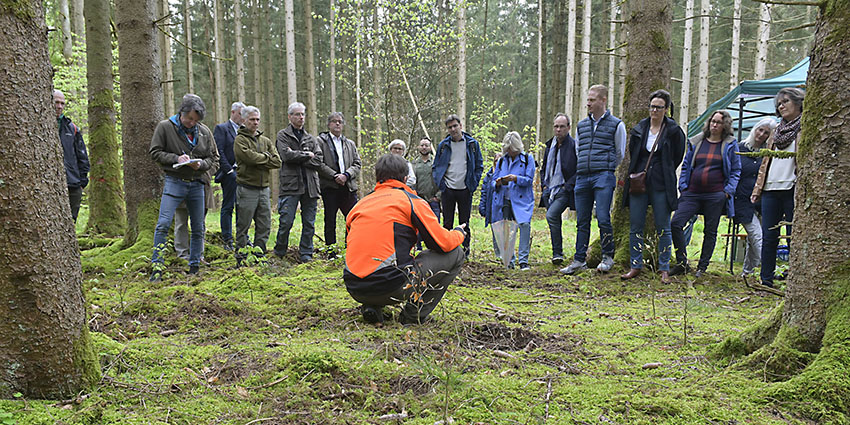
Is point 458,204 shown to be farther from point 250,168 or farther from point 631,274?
point 250,168

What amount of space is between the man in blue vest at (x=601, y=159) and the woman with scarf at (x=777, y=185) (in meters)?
1.55

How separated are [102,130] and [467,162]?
555cm

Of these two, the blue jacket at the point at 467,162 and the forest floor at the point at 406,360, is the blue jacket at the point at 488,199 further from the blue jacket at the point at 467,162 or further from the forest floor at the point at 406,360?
the forest floor at the point at 406,360

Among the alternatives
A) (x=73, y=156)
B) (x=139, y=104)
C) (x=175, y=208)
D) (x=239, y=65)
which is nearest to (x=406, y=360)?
(x=175, y=208)

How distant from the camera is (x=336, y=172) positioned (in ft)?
23.1

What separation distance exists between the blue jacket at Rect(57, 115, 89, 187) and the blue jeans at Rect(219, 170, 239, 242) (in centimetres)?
202

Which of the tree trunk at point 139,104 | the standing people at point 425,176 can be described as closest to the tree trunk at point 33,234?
the tree trunk at point 139,104

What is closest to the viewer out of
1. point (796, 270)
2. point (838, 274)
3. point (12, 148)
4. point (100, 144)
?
point (12, 148)

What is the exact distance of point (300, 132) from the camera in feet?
22.3

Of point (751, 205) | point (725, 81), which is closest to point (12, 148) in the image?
point (751, 205)

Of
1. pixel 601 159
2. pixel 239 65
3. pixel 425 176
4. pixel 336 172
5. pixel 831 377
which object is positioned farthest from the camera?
pixel 239 65

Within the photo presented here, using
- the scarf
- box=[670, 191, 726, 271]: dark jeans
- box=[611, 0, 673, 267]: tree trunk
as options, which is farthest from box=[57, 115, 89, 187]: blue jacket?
the scarf

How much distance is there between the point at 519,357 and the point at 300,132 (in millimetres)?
4791

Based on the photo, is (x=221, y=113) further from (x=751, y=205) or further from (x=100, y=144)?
(x=751, y=205)
